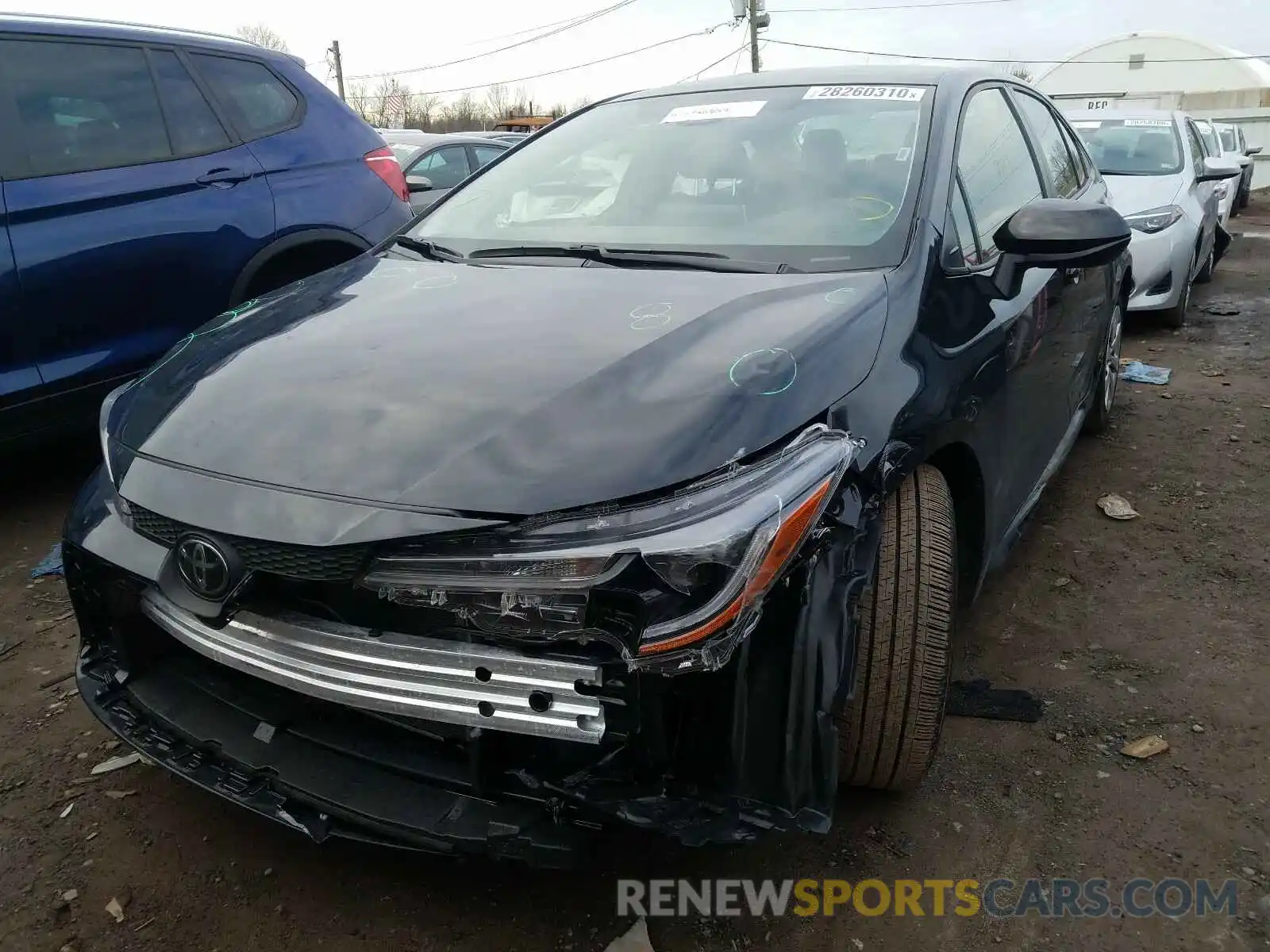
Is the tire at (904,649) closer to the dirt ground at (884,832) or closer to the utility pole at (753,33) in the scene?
the dirt ground at (884,832)

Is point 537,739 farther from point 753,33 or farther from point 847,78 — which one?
point 753,33

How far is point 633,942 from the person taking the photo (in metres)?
1.71

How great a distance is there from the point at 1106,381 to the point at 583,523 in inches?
142

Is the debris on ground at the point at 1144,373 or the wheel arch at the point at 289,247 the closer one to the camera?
the wheel arch at the point at 289,247

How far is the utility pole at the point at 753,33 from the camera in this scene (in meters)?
26.1

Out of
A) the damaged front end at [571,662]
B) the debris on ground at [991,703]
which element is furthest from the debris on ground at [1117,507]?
the damaged front end at [571,662]

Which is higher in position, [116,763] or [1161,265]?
[1161,265]

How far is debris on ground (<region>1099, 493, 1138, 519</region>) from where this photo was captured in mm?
3586

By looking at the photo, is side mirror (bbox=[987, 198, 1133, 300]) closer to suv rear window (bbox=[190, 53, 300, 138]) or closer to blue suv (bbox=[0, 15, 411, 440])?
blue suv (bbox=[0, 15, 411, 440])

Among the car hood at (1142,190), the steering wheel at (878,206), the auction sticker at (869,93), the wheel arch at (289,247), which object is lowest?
the car hood at (1142,190)

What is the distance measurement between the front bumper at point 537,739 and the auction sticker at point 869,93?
1.51 meters

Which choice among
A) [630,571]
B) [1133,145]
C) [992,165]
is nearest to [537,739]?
[630,571]

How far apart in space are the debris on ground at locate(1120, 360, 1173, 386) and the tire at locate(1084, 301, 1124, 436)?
111 centimetres

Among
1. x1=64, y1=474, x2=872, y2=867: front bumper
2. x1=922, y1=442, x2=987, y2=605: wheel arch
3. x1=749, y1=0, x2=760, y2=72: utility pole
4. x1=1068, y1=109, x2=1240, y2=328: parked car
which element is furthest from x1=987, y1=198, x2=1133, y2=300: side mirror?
x1=749, y1=0, x2=760, y2=72: utility pole
